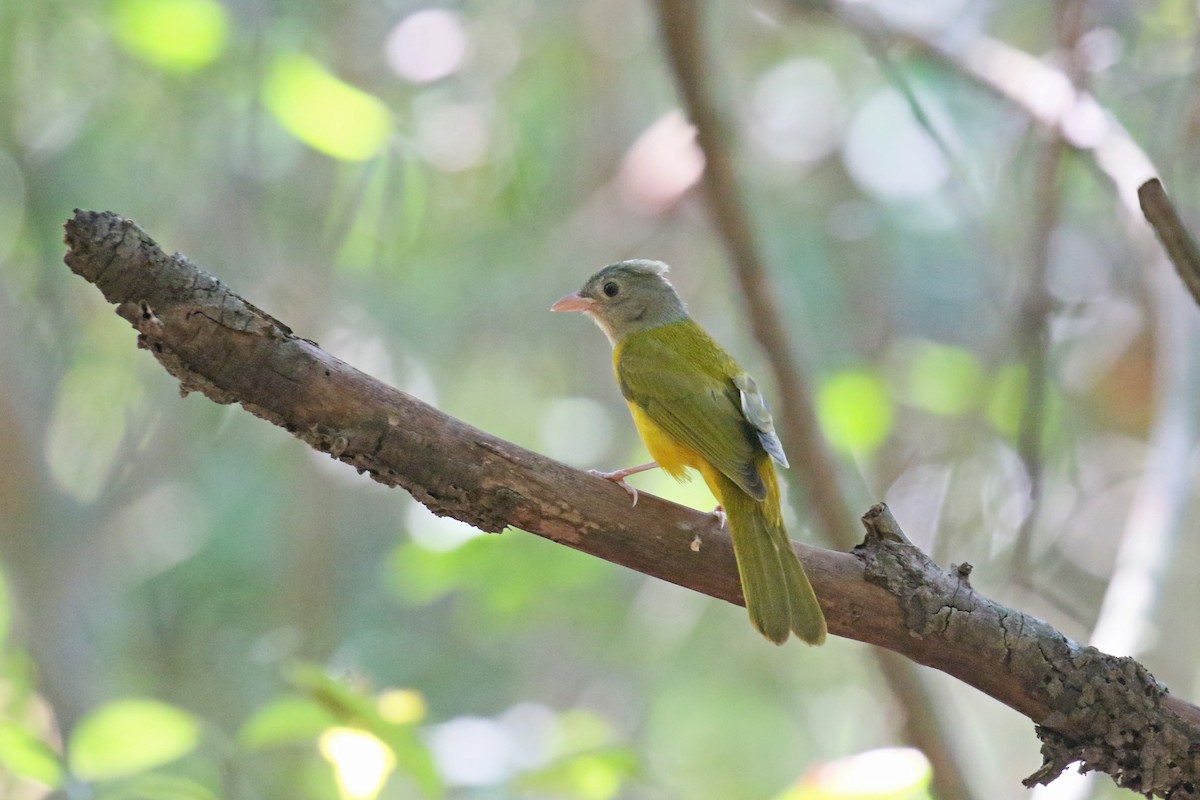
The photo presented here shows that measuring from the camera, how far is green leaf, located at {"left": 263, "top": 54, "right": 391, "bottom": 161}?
3777 millimetres

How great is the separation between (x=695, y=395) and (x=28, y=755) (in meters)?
1.95

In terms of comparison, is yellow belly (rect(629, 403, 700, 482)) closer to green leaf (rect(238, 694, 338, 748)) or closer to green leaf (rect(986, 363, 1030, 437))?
green leaf (rect(238, 694, 338, 748))

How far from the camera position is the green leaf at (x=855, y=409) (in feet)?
14.1

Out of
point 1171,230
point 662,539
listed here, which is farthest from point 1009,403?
point 662,539

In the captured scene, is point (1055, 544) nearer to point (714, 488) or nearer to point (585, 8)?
point (714, 488)

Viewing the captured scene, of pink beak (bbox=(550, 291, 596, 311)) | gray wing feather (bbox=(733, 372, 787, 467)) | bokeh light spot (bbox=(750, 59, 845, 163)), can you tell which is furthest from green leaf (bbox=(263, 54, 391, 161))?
bokeh light spot (bbox=(750, 59, 845, 163))

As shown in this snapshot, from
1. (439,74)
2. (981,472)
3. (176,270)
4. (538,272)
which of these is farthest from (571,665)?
(176,270)

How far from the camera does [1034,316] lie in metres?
3.90

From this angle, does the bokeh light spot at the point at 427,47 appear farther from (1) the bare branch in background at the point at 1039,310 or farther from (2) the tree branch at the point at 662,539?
(2) the tree branch at the point at 662,539

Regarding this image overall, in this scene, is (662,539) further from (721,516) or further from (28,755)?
(28,755)

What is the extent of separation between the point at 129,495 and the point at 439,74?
7.94 feet

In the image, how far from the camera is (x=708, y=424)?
11.0 feet

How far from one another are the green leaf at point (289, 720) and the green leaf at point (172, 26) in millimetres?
2120

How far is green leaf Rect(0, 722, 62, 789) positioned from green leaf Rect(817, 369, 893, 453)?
2700 mm
